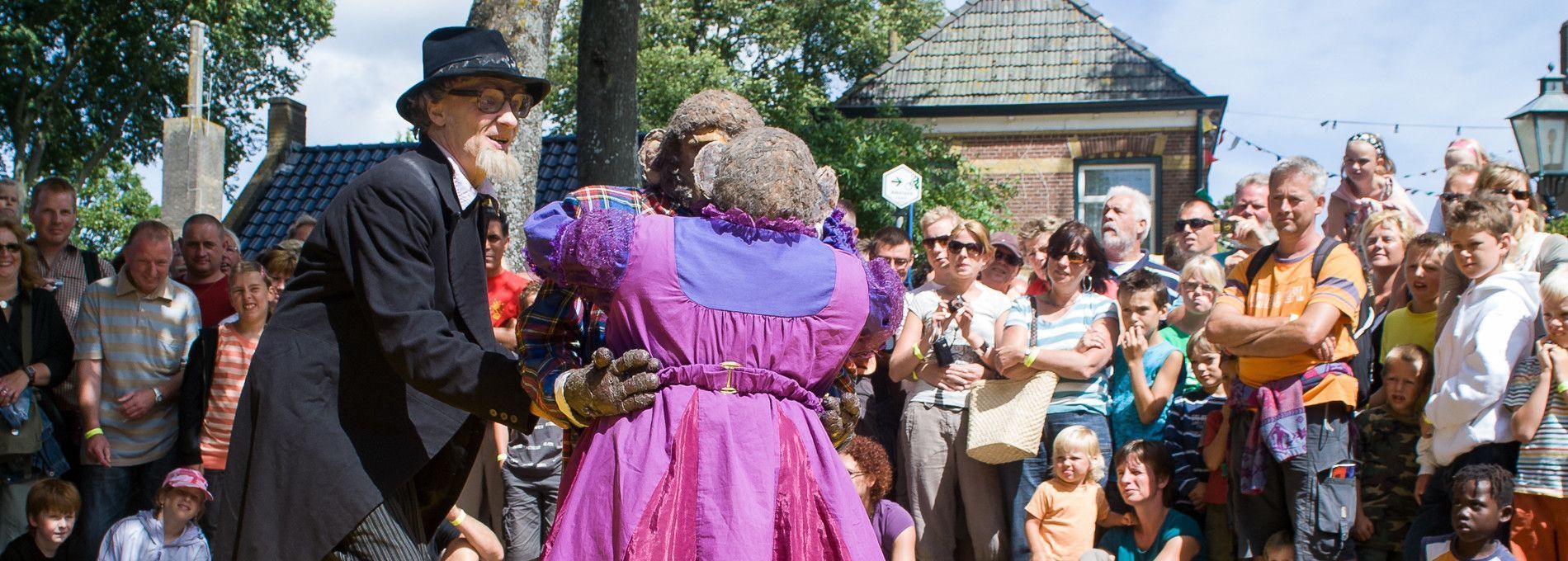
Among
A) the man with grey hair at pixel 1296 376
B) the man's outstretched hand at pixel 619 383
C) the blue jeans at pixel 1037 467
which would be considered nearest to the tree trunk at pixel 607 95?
the blue jeans at pixel 1037 467

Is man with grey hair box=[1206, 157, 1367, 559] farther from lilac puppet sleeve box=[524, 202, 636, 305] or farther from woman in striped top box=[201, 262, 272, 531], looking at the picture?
woman in striped top box=[201, 262, 272, 531]

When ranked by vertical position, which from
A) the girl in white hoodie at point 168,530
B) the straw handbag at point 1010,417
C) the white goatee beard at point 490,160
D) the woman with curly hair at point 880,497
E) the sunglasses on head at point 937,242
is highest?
the white goatee beard at point 490,160

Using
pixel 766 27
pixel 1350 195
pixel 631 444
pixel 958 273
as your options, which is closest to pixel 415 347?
pixel 631 444

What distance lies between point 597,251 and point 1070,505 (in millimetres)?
3805

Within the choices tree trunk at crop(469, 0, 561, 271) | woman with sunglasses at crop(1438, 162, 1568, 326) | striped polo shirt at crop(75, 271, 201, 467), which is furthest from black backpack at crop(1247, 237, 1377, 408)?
striped polo shirt at crop(75, 271, 201, 467)

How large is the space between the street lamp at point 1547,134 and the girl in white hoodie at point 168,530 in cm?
667

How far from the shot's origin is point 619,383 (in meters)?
2.75

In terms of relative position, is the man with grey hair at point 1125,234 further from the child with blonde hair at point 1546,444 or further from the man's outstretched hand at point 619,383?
the man's outstretched hand at point 619,383

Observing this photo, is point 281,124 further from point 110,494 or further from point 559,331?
point 559,331

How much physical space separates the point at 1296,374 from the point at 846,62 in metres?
26.5

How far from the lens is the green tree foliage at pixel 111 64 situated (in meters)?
23.2

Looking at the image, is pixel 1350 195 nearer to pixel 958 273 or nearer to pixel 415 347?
pixel 958 273

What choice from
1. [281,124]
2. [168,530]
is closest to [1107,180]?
[281,124]

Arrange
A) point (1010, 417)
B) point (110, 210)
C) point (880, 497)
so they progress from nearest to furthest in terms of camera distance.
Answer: point (880, 497) → point (1010, 417) → point (110, 210)
